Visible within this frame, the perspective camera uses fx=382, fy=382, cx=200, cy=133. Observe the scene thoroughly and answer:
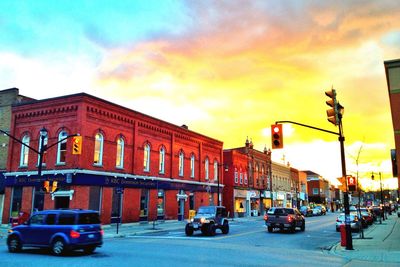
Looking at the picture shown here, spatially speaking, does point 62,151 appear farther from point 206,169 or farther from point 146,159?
point 206,169

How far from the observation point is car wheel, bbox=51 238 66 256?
14.6 meters

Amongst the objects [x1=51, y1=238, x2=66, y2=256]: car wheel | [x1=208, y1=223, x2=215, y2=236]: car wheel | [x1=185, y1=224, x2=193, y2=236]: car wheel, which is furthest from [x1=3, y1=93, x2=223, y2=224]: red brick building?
[x1=51, y1=238, x2=66, y2=256]: car wheel

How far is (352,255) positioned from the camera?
15.9m

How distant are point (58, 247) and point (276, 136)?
9.78m

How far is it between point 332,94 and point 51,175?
22.0 m

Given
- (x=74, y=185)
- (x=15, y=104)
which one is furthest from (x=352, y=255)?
(x=15, y=104)

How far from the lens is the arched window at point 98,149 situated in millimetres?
30734

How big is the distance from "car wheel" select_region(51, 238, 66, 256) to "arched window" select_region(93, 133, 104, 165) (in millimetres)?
16023

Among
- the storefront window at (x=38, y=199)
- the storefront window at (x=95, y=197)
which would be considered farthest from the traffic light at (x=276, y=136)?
the storefront window at (x=38, y=199)

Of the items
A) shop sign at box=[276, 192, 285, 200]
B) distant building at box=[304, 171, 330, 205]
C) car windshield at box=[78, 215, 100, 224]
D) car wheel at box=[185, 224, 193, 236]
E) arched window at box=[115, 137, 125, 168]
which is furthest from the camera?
distant building at box=[304, 171, 330, 205]

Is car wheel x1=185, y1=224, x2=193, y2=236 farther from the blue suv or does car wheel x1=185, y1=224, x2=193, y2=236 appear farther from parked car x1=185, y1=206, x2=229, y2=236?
the blue suv

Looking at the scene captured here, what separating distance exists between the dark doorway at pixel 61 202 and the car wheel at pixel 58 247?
576 inches

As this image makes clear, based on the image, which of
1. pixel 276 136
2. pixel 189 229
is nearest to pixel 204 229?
pixel 189 229

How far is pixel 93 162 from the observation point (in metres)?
30.2
